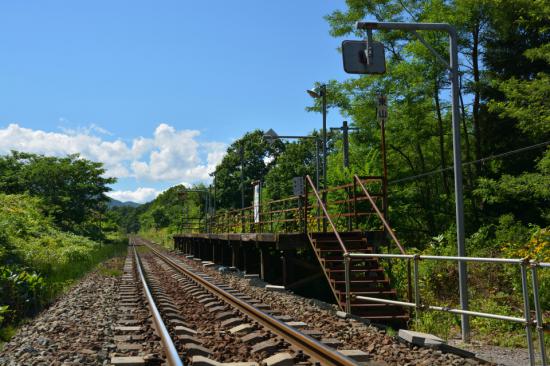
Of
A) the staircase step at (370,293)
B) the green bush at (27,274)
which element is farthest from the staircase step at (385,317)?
the green bush at (27,274)

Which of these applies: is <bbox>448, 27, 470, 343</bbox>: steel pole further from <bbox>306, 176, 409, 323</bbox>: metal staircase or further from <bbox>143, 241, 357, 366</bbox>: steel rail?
<bbox>143, 241, 357, 366</bbox>: steel rail

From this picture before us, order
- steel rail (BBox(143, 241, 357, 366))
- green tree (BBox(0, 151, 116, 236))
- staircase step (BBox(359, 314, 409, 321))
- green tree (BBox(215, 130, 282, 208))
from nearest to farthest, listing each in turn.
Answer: steel rail (BBox(143, 241, 357, 366)) < staircase step (BBox(359, 314, 409, 321)) < green tree (BBox(0, 151, 116, 236)) < green tree (BBox(215, 130, 282, 208))

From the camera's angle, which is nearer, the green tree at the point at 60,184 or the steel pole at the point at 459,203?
the steel pole at the point at 459,203

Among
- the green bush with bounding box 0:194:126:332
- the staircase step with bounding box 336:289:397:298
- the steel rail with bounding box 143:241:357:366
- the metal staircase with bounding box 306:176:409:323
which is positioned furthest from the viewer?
the green bush with bounding box 0:194:126:332

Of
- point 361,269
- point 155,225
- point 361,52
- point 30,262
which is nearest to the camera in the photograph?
point 361,52

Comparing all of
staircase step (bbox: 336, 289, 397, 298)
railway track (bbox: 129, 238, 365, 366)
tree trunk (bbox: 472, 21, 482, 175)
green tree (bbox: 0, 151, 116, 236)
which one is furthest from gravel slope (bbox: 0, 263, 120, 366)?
green tree (bbox: 0, 151, 116, 236)

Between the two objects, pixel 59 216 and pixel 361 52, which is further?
pixel 59 216

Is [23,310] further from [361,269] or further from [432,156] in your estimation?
[432,156]

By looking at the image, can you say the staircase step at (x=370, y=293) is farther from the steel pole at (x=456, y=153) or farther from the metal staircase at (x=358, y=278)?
the steel pole at (x=456, y=153)

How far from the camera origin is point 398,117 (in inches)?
Result: 1014

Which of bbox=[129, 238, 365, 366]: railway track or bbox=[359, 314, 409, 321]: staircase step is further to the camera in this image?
bbox=[359, 314, 409, 321]: staircase step

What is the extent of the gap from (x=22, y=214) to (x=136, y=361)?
27384 millimetres

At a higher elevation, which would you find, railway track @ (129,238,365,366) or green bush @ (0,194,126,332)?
green bush @ (0,194,126,332)

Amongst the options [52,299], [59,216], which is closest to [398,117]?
[52,299]
